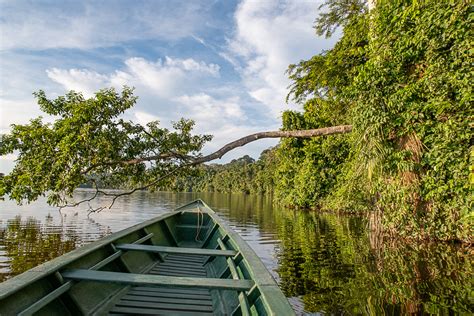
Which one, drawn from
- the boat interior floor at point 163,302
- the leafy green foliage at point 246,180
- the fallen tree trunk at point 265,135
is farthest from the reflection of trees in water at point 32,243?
the leafy green foliage at point 246,180

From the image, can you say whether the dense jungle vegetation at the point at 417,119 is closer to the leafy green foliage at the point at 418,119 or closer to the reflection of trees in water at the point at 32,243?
the leafy green foliage at the point at 418,119

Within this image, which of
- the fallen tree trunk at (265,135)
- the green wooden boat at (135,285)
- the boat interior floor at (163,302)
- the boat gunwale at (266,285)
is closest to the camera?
the boat gunwale at (266,285)

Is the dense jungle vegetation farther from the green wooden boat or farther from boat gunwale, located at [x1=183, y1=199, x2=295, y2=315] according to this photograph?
boat gunwale, located at [x1=183, y1=199, x2=295, y2=315]

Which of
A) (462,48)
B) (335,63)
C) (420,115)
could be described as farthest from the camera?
(335,63)

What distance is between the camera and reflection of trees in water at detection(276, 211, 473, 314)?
5527mm

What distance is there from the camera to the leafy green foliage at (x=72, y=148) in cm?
877

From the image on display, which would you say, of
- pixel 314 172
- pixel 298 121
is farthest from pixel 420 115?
pixel 298 121

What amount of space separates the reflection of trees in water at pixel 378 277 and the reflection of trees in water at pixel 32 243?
7.71 m

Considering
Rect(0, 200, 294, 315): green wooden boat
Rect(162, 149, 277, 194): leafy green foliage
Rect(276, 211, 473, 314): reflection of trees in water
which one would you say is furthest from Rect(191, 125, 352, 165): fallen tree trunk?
Rect(162, 149, 277, 194): leafy green foliage

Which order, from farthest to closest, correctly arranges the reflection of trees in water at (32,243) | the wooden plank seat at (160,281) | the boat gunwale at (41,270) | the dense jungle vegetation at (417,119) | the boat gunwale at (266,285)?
the reflection of trees in water at (32,243) < the dense jungle vegetation at (417,119) < the wooden plank seat at (160,281) < the boat gunwale at (41,270) < the boat gunwale at (266,285)

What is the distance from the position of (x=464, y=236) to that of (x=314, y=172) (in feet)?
62.3

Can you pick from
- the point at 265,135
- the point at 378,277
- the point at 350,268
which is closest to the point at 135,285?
the point at 378,277

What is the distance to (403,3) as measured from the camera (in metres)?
9.68

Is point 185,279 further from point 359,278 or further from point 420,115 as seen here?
point 420,115
